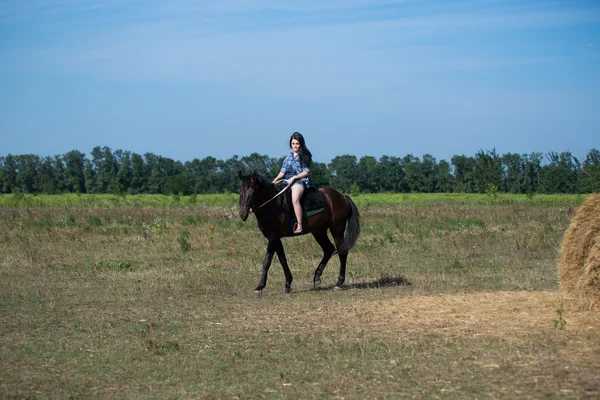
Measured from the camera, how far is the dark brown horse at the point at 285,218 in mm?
10599

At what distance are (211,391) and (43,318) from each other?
4.39 meters

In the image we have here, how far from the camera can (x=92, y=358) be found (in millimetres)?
6992

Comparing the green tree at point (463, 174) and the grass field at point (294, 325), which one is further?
the green tree at point (463, 174)

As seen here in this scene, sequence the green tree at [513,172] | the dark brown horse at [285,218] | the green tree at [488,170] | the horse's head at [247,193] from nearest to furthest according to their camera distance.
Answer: the horse's head at [247,193] → the dark brown horse at [285,218] → the green tree at [488,170] → the green tree at [513,172]

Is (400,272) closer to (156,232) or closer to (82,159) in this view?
(156,232)

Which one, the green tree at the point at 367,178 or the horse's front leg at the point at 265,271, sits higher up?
the green tree at the point at 367,178

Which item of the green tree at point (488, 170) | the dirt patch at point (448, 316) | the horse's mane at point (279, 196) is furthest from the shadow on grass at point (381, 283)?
the green tree at point (488, 170)

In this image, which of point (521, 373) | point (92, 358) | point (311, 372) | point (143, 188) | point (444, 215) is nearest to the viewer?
point (521, 373)

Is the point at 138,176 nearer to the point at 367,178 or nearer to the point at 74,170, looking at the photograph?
the point at 74,170

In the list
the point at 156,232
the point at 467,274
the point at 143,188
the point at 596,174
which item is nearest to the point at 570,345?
the point at 467,274

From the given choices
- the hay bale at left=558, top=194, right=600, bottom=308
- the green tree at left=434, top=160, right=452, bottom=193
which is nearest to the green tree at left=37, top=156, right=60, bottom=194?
the green tree at left=434, top=160, right=452, bottom=193

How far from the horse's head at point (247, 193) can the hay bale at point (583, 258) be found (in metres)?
4.57

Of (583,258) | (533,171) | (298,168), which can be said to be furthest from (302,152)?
(533,171)

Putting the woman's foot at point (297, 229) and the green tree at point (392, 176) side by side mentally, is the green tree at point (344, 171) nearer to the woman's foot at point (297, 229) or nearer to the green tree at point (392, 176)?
the green tree at point (392, 176)
